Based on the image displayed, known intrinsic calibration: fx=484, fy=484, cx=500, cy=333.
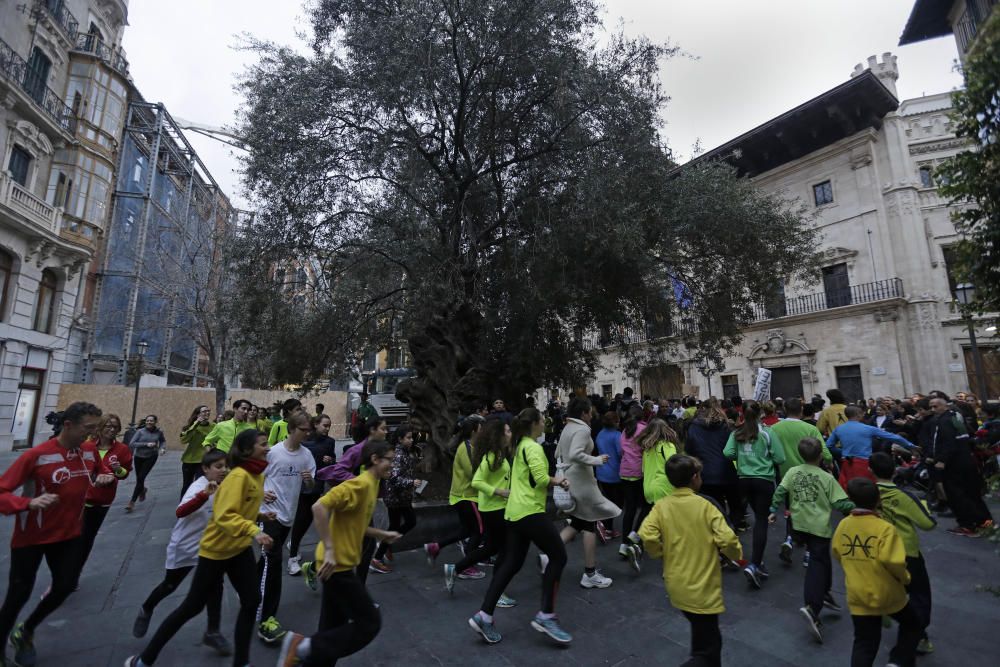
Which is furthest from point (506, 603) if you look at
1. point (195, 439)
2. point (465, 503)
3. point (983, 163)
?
point (195, 439)

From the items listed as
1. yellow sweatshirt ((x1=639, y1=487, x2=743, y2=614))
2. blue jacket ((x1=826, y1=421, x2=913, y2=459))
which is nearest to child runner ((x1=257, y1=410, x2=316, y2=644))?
yellow sweatshirt ((x1=639, y1=487, x2=743, y2=614))

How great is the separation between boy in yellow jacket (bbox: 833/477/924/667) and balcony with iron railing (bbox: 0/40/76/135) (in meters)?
23.8

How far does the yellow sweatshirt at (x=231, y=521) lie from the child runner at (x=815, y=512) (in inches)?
169

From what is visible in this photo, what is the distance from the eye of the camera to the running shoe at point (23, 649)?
339cm

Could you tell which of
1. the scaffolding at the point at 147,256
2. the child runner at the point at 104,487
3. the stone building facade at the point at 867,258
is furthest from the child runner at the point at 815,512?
the scaffolding at the point at 147,256

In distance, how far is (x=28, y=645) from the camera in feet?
11.3

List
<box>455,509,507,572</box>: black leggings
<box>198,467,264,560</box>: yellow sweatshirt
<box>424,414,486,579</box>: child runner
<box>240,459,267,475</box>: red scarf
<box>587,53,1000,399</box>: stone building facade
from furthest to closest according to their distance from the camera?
<box>587,53,1000,399</box>: stone building facade, <box>424,414,486,579</box>: child runner, <box>455,509,507,572</box>: black leggings, <box>240,459,267,475</box>: red scarf, <box>198,467,264,560</box>: yellow sweatshirt

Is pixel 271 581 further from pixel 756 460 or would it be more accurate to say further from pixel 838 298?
pixel 838 298

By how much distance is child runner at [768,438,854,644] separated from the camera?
12.8 feet

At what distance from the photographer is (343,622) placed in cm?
305

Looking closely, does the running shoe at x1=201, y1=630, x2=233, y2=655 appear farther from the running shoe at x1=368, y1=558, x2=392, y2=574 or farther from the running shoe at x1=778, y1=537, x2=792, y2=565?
the running shoe at x1=778, y1=537, x2=792, y2=565

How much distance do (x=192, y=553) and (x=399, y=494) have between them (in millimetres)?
2149

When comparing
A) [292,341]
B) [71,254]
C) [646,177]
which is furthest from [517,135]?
[71,254]

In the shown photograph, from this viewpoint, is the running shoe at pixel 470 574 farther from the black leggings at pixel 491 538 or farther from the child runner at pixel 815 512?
the child runner at pixel 815 512
